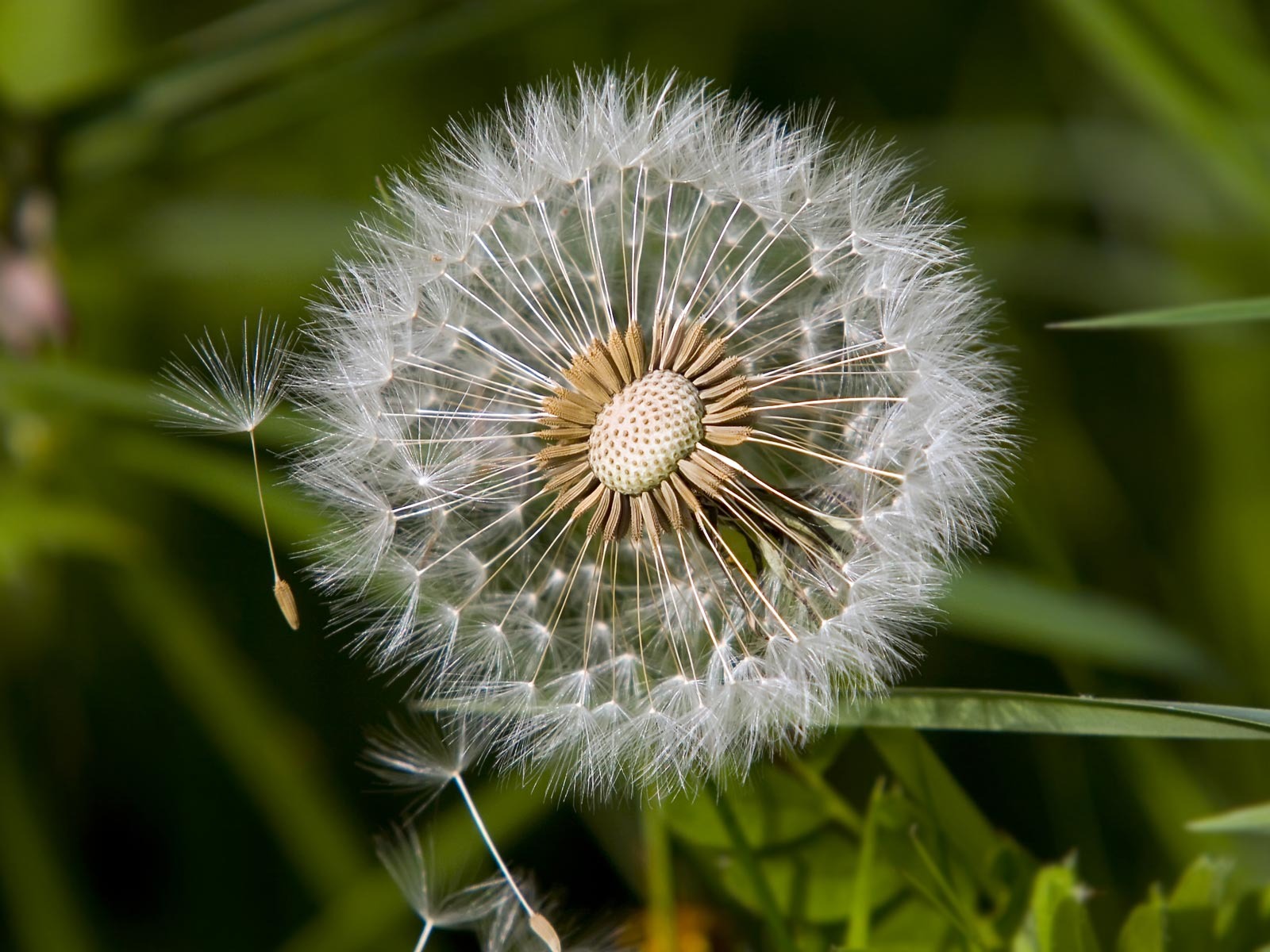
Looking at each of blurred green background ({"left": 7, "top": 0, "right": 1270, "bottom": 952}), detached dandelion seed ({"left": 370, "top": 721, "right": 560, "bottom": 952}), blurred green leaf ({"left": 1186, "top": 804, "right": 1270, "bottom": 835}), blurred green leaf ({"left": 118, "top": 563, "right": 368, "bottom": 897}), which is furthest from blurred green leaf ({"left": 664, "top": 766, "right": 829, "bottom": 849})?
blurred green leaf ({"left": 118, "top": 563, "right": 368, "bottom": 897})

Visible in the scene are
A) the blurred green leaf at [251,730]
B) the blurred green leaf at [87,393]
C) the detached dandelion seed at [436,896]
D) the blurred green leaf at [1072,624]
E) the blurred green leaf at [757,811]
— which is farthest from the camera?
the blurred green leaf at [251,730]

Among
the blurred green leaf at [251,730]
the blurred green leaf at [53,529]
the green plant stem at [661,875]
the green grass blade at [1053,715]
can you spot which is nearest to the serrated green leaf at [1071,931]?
the green grass blade at [1053,715]

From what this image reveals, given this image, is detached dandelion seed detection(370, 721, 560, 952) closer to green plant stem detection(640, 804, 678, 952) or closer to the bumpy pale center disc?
green plant stem detection(640, 804, 678, 952)

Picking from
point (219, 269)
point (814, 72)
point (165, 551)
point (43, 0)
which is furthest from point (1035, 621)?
point (43, 0)

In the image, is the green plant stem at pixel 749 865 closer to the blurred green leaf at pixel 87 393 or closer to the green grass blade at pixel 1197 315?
the green grass blade at pixel 1197 315

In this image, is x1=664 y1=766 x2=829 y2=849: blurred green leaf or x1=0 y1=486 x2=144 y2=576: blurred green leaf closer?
x1=664 y1=766 x2=829 y2=849: blurred green leaf

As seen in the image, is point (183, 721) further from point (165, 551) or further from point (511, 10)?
point (511, 10)

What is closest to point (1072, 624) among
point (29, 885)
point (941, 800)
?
point (941, 800)
